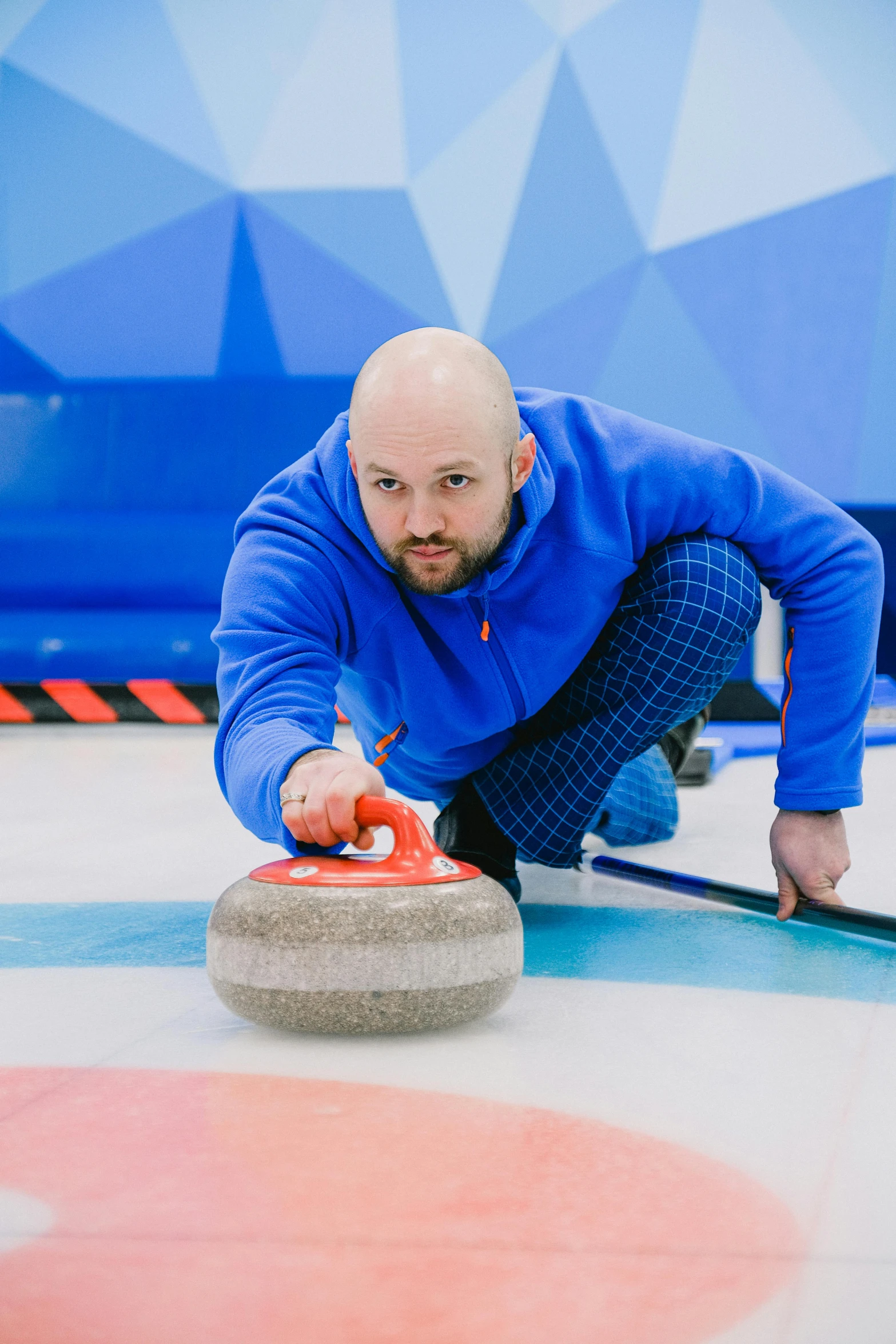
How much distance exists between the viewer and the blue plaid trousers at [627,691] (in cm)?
142

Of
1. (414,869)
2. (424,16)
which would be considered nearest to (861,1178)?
(414,869)

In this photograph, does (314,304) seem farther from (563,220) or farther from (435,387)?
(435,387)

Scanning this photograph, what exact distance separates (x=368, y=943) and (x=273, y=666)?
321mm

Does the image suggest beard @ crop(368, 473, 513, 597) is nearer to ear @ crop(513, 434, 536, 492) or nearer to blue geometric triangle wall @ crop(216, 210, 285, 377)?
ear @ crop(513, 434, 536, 492)

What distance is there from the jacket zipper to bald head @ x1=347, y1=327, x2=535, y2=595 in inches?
3.2

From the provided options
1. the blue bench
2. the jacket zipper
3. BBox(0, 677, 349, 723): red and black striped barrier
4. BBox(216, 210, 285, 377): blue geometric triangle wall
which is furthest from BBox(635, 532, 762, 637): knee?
BBox(216, 210, 285, 377): blue geometric triangle wall

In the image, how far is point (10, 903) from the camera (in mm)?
1537

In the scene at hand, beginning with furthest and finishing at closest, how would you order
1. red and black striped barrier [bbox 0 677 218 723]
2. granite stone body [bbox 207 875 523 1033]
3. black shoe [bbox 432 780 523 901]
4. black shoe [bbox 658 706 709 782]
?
red and black striped barrier [bbox 0 677 218 723] < black shoe [bbox 658 706 709 782] < black shoe [bbox 432 780 523 901] < granite stone body [bbox 207 875 523 1033]

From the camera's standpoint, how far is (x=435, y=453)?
1.16 meters

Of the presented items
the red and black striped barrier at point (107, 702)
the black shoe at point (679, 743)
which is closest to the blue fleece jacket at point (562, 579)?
the black shoe at point (679, 743)

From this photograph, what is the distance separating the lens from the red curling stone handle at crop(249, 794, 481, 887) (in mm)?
998

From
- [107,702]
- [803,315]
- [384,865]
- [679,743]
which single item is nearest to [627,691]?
[384,865]

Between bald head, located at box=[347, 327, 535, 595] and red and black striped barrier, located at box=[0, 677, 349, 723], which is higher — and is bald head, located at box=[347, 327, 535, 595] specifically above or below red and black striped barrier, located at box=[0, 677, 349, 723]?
above

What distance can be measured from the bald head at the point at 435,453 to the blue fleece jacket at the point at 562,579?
0.06m
